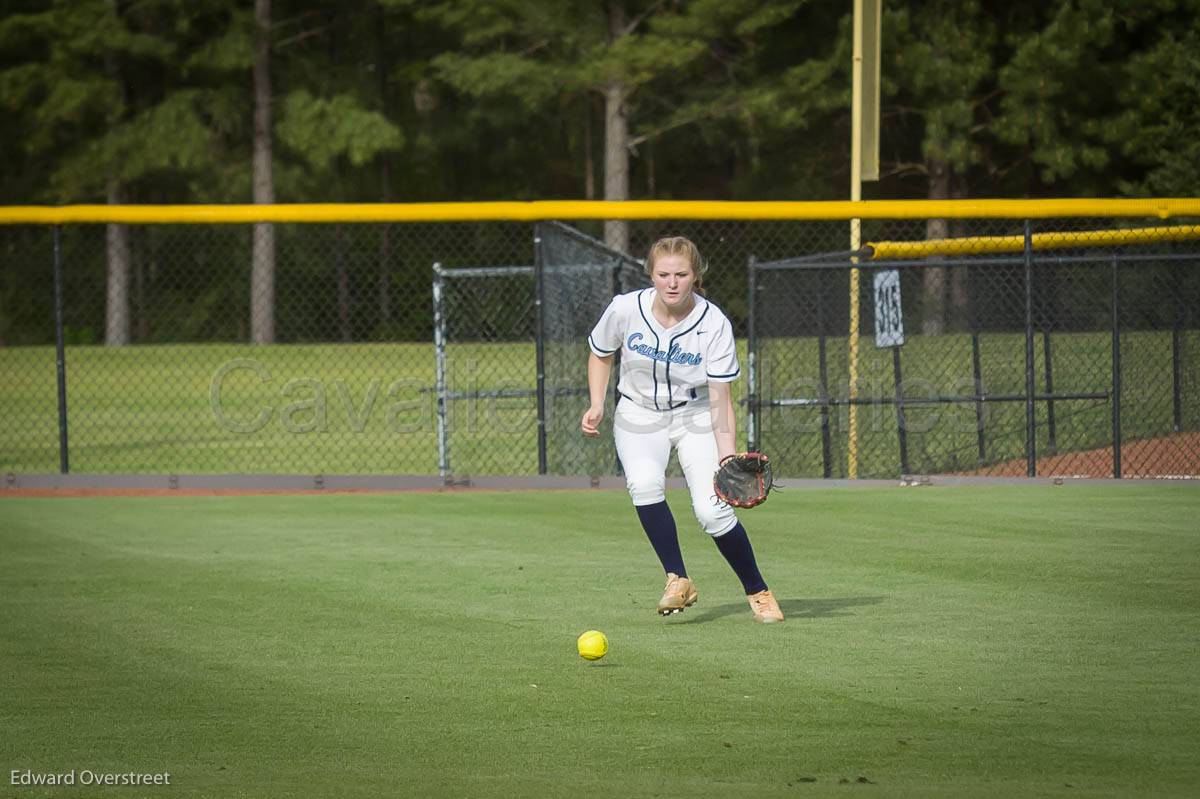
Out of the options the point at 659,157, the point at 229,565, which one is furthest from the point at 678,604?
the point at 659,157

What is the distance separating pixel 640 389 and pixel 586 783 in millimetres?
2693

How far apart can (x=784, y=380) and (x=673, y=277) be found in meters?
10.3

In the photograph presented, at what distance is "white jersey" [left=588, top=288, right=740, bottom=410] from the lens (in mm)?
6812

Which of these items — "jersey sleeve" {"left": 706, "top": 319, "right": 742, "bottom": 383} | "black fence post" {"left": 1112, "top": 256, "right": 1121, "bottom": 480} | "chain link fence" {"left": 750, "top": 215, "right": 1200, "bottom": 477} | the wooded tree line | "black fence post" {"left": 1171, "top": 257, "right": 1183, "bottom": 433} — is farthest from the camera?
the wooded tree line

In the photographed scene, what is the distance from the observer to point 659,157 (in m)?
43.0

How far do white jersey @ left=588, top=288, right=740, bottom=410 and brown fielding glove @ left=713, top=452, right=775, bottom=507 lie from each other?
1.14 ft

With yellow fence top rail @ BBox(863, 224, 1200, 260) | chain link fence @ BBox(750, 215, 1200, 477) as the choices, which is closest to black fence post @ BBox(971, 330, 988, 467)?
chain link fence @ BBox(750, 215, 1200, 477)

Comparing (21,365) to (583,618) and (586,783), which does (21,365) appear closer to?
(583,618)

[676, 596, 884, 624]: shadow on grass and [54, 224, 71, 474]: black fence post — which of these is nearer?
[676, 596, 884, 624]: shadow on grass

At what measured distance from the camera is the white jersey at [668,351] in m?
6.81

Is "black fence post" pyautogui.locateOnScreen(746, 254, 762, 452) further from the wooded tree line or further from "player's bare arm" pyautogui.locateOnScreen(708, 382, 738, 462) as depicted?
the wooded tree line

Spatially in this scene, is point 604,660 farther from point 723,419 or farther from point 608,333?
point 608,333

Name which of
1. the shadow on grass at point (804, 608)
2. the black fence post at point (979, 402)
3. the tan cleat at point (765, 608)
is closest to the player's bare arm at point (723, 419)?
the tan cleat at point (765, 608)

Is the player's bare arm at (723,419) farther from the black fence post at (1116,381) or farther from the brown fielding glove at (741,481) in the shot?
the black fence post at (1116,381)
